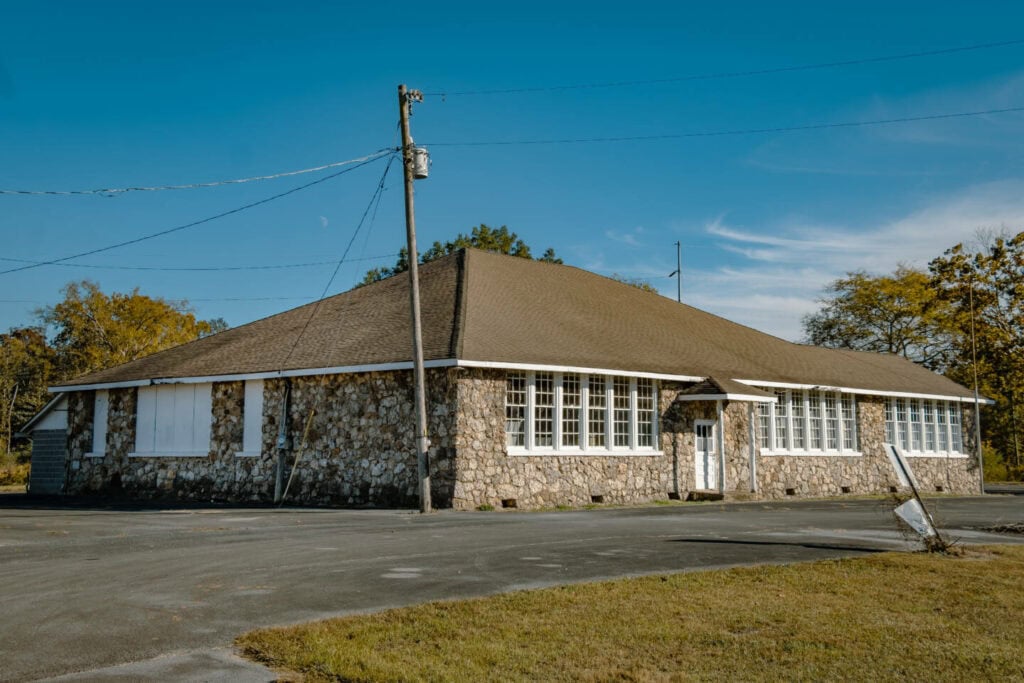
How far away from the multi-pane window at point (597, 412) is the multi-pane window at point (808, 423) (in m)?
7.01

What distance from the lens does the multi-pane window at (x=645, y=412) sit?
24156 millimetres

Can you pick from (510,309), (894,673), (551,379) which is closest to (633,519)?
(551,379)

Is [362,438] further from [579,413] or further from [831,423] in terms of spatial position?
[831,423]

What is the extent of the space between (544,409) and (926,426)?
19.8m

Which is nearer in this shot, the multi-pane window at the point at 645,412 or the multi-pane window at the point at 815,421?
the multi-pane window at the point at 645,412

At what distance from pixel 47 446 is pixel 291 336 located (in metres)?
9.88

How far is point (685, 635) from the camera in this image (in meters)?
7.10

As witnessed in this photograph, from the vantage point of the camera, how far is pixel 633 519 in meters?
17.5

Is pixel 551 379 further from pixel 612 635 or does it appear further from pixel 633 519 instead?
pixel 612 635

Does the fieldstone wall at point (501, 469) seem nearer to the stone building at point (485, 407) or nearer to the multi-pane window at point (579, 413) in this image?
the stone building at point (485, 407)

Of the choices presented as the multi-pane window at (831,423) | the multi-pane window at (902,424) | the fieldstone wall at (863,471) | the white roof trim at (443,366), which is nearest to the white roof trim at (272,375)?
the white roof trim at (443,366)

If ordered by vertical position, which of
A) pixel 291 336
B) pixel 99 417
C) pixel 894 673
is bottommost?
pixel 894 673

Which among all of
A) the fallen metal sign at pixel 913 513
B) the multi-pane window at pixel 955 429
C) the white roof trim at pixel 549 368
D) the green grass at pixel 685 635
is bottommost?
the green grass at pixel 685 635

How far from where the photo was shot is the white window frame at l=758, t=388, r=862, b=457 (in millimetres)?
28219
